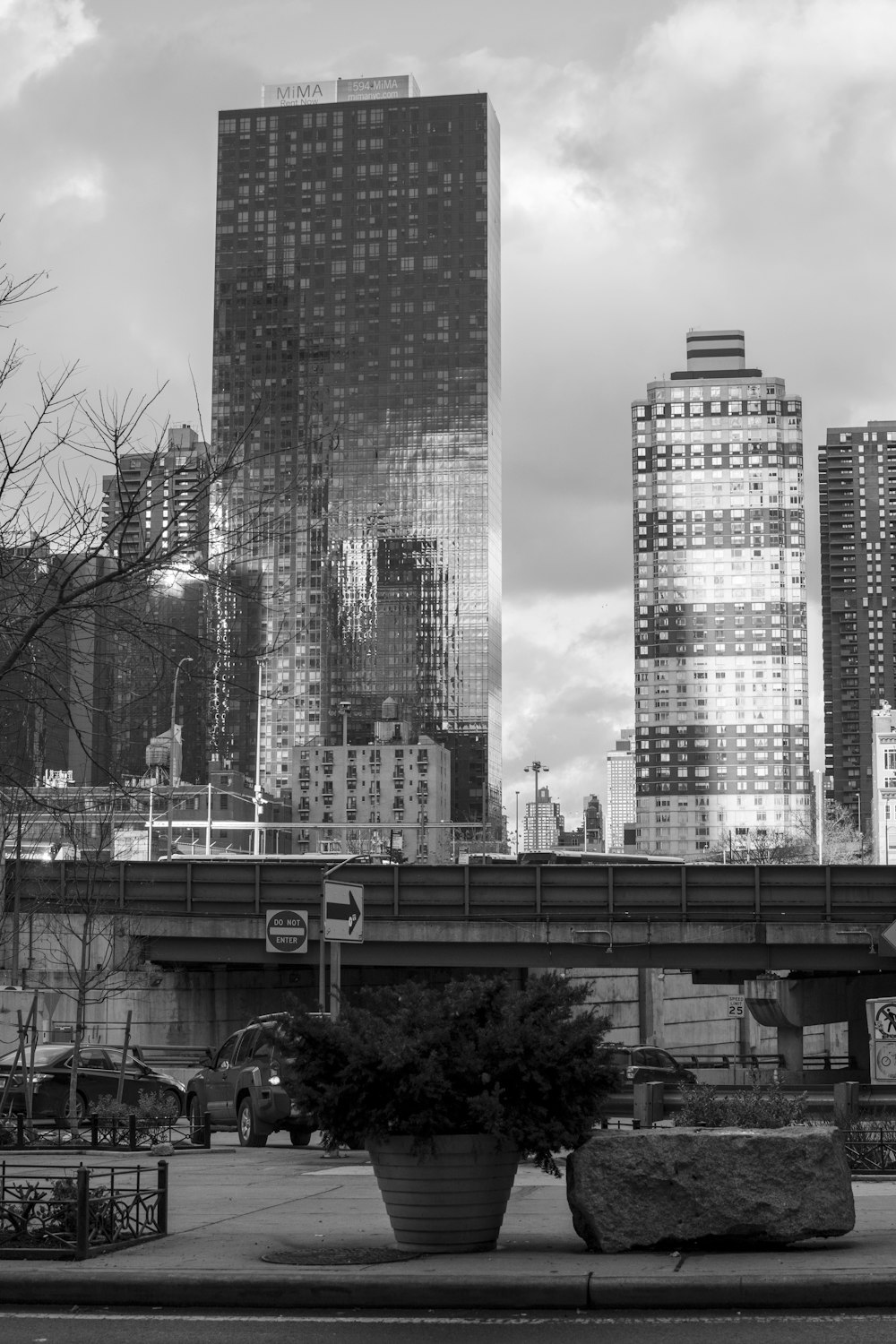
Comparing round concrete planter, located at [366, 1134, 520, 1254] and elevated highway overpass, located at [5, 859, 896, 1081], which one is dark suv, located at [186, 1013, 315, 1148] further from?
elevated highway overpass, located at [5, 859, 896, 1081]

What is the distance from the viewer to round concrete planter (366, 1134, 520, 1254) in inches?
460

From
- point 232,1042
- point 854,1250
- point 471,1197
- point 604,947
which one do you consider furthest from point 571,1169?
point 604,947

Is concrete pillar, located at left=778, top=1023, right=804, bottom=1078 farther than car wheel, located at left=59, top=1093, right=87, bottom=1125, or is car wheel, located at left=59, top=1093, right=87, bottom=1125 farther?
concrete pillar, located at left=778, top=1023, right=804, bottom=1078

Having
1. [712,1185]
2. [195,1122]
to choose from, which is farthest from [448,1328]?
[195,1122]

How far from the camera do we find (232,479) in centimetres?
1580

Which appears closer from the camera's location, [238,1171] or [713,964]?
[238,1171]

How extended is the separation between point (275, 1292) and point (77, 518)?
731cm

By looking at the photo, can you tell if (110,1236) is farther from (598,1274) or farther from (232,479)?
(232,479)

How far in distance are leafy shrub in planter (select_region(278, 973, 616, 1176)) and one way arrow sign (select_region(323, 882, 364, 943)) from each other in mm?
10080

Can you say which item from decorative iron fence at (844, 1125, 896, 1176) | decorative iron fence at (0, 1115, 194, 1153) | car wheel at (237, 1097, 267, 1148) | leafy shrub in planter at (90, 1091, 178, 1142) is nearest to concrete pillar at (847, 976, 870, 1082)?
leafy shrub in planter at (90, 1091, 178, 1142)

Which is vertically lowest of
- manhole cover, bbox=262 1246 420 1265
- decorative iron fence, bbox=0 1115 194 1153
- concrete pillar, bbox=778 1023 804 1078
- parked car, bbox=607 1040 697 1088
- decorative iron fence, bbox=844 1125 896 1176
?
concrete pillar, bbox=778 1023 804 1078

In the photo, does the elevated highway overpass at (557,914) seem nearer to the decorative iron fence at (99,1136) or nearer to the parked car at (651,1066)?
the parked car at (651,1066)

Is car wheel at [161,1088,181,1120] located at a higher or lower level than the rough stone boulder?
lower

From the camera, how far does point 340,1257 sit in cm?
1187
